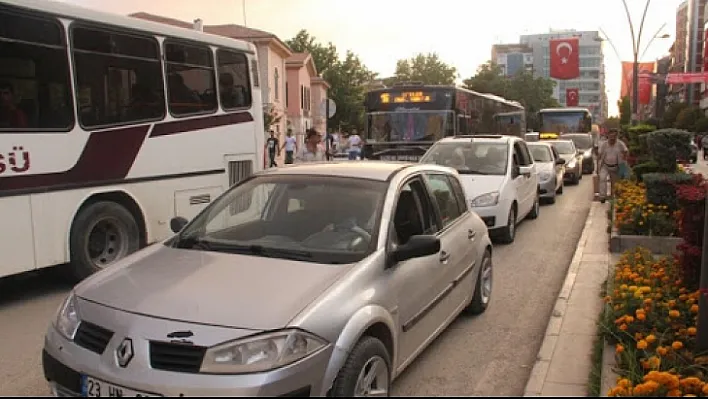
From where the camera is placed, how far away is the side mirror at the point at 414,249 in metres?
4.09

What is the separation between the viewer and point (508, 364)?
4.94m

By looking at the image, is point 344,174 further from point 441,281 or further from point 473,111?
point 473,111

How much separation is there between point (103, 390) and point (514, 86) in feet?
234

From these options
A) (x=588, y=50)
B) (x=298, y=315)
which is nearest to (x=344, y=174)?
(x=298, y=315)

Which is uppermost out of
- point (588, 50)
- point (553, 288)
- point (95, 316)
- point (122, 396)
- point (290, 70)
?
point (588, 50)

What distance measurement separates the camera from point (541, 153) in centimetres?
1656

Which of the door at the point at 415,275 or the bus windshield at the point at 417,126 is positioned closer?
the door at the point at 415,275

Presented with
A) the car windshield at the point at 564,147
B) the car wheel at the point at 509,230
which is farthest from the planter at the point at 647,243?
the car windshield at the point at 564,147

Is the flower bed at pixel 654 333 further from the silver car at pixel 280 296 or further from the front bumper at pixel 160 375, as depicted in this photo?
the front bumper at pixel 160 375

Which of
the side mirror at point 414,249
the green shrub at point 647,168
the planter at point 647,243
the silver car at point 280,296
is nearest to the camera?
the silver car at point 280,296

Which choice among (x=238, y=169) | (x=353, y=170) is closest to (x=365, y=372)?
(x=353, y=170)

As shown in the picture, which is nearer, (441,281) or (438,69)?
(441,281)

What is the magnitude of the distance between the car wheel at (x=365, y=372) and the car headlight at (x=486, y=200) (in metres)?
6.16

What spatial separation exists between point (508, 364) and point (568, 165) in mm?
16088
